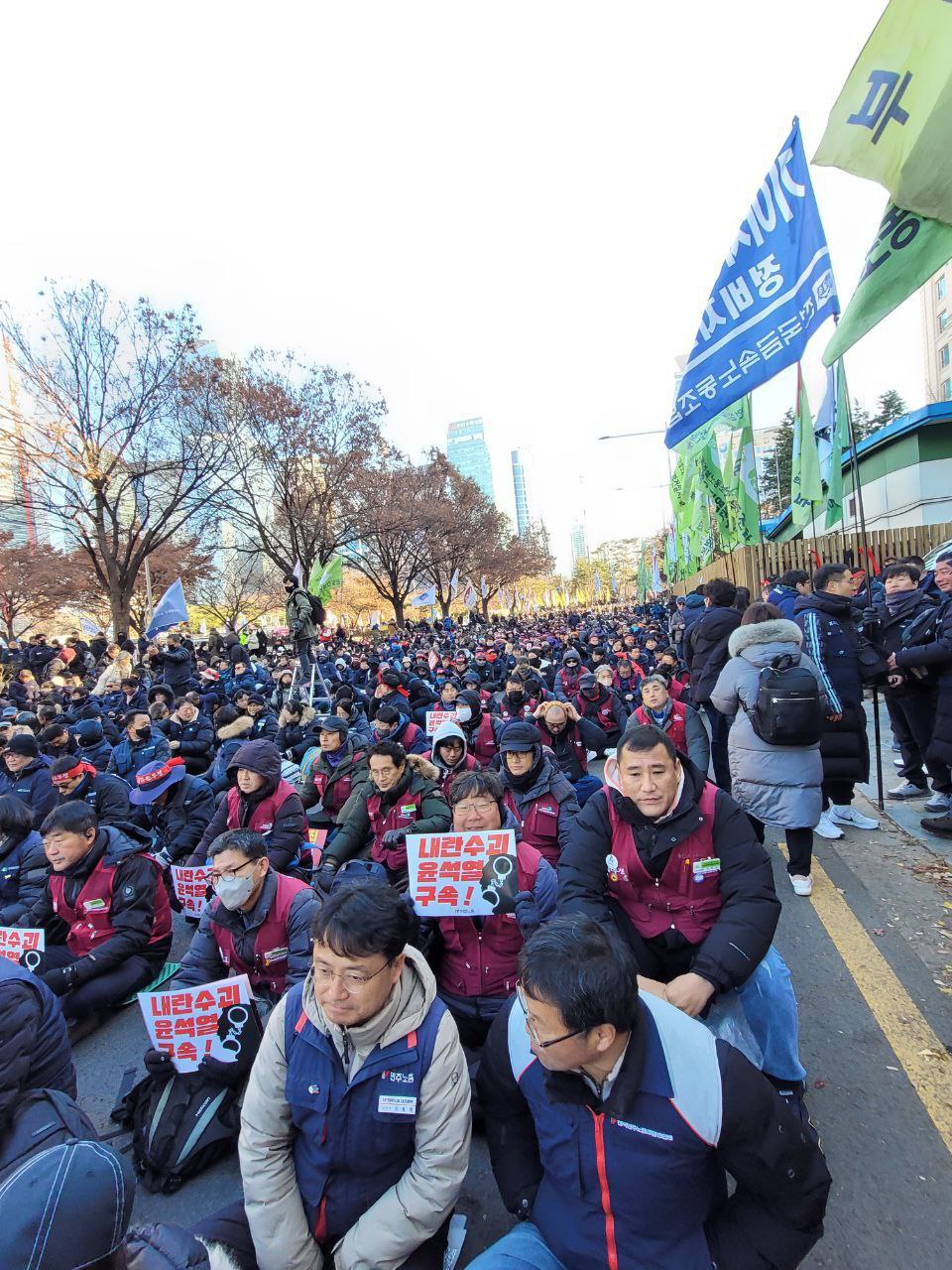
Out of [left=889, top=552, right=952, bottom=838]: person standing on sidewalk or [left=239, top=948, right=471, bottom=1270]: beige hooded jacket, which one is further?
[left=889, top=552, right=952, bottom=838]: person standing on sidewalk

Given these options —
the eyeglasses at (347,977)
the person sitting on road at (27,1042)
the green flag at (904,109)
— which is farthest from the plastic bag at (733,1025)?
the green flag at (904,109)

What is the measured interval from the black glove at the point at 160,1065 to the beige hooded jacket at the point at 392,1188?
94 centimetres

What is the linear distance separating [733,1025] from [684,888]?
0.47 m

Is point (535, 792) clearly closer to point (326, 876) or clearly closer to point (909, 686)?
point (326, 876)

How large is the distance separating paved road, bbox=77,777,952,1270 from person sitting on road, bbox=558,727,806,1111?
0.34 meters

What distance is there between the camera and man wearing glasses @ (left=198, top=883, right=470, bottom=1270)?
1925mm

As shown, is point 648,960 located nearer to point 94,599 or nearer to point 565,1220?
point 565,1220

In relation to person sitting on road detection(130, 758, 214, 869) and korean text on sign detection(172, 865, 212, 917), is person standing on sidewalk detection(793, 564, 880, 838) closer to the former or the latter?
korean text on sign detection(172, 865, 212, 917)

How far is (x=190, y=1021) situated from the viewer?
2732 millimetres

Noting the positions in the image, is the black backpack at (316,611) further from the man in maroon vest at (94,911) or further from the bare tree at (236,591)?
the bare tree at (236,591)

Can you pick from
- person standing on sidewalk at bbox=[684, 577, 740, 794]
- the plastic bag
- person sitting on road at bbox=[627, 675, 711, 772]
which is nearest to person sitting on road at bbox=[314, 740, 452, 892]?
person sitting on road at bbox=[627, 675, 711, 772]

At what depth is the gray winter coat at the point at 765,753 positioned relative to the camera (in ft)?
13.0

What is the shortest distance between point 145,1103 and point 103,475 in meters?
19.2

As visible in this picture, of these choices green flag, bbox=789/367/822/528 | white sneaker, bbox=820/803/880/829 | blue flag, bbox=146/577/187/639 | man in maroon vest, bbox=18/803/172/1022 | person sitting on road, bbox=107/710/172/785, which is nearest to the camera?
man in maroon vest, bbox=18/803/172/1022
